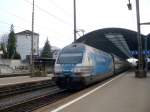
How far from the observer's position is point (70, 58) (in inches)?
741

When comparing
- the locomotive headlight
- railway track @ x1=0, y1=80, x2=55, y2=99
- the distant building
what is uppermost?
the distant building

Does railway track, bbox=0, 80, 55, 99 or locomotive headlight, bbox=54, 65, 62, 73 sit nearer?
locomotive headlight, bbox=54, 65, 62, 73

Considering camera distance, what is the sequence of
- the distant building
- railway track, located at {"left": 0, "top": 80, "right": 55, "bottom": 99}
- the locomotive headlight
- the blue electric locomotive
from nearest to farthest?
the blue electric locomotive → the locomotive headlight → railway track, located at {"left": 0, "top": 80, "right": 55, "bottom": 99} → the distant building

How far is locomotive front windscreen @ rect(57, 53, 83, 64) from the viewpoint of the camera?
1855 cm

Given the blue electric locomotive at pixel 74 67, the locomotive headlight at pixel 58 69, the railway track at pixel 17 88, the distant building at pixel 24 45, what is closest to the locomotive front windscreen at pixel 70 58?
the blue electric locomotive at pixel 74 67

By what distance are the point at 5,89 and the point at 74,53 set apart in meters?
5.51

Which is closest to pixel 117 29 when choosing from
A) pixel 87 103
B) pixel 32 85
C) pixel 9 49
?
pixel 32 85

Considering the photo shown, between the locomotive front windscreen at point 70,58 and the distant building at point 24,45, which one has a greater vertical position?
the distant building at point 24,45

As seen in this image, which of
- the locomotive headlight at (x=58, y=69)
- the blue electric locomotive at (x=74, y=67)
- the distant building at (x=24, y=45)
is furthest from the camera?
the distant building at (x=24, y=45)

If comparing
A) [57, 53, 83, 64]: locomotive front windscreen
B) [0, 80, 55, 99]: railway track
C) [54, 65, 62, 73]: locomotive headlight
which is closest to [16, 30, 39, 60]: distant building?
[0, 80, 55, 99]: railway track

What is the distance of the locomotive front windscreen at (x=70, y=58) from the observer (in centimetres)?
1855

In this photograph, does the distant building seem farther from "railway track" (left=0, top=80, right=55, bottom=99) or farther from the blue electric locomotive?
the blue electric locomotive

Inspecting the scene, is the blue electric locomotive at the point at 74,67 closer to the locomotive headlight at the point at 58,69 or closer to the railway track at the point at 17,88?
the locomotive headlight at the point at 58,69

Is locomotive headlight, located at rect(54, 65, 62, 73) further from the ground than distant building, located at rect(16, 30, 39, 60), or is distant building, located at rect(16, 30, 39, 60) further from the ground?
distant building, located at rect(16, 30, 39, 60)
